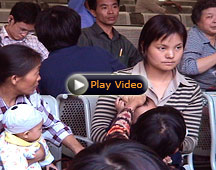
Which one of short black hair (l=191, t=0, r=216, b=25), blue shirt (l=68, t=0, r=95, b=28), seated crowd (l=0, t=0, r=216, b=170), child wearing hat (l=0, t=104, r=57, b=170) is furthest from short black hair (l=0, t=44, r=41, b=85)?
blue shirt (l=68, t=0, r=95, b=28)

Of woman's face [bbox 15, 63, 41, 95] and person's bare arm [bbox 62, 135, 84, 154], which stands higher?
woman's face [bbox 15, 63, 41, 95]

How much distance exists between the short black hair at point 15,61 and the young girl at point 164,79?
43 centimetres

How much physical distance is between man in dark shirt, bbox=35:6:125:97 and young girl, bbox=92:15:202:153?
0.35m

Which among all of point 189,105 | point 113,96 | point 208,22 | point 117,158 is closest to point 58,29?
point 113,96

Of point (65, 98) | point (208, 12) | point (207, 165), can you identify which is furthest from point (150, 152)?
point (208, 12)

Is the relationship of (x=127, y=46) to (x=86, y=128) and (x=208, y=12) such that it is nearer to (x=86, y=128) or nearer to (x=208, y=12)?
(x=208, y=12)

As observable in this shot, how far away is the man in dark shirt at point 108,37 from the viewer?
11.2ft

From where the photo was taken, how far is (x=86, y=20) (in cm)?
384

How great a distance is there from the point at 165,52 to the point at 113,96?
346 millimetres

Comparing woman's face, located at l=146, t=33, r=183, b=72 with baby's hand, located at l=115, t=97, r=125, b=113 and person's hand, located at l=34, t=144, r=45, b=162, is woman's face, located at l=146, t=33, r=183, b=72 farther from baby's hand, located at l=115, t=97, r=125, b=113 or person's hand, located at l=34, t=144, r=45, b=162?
person's hand, located at l=34, t=144, r=45, b=162

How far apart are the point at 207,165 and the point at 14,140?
4.73 ft

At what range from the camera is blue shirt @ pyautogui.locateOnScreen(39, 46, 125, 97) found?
2.55m

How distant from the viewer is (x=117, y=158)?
2.63 feet

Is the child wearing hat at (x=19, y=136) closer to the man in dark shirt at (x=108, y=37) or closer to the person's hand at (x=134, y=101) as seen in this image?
the person's hand at (x=134, y=101)
